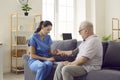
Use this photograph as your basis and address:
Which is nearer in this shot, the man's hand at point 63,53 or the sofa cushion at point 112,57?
the sofa cushion at point 112,57

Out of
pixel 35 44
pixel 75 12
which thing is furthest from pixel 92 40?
pixel 75 12

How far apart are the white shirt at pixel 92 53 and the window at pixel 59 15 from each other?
397cm

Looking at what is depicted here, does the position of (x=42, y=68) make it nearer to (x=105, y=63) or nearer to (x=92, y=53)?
(x=92, y=53)

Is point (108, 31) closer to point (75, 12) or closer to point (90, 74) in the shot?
point (75, 12)

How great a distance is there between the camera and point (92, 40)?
300 cm

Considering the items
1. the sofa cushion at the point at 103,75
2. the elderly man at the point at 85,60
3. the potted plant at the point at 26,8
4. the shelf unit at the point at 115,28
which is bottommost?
the sofa cushion at the point at 103,75

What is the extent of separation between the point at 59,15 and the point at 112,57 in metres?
4.12

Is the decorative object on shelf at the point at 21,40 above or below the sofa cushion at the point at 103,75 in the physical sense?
above

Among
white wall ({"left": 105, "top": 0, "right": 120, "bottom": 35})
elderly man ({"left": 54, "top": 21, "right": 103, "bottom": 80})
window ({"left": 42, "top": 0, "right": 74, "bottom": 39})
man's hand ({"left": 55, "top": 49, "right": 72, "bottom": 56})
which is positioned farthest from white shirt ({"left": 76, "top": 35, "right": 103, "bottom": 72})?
white wall ({"left": 105, "top": 0, "right": 120, "bottom": 35})

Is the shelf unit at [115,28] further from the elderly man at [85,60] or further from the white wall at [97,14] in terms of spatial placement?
the elderly man at [85,60]

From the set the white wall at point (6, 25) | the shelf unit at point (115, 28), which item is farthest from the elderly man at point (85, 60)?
the shelf unit at point (115, 28)

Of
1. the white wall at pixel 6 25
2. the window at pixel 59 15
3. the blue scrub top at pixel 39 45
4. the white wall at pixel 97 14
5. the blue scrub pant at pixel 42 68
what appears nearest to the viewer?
the blue scrub pant at pixel 42 68

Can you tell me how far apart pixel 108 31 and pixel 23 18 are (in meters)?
3.03

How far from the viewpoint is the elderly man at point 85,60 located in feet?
9.48
